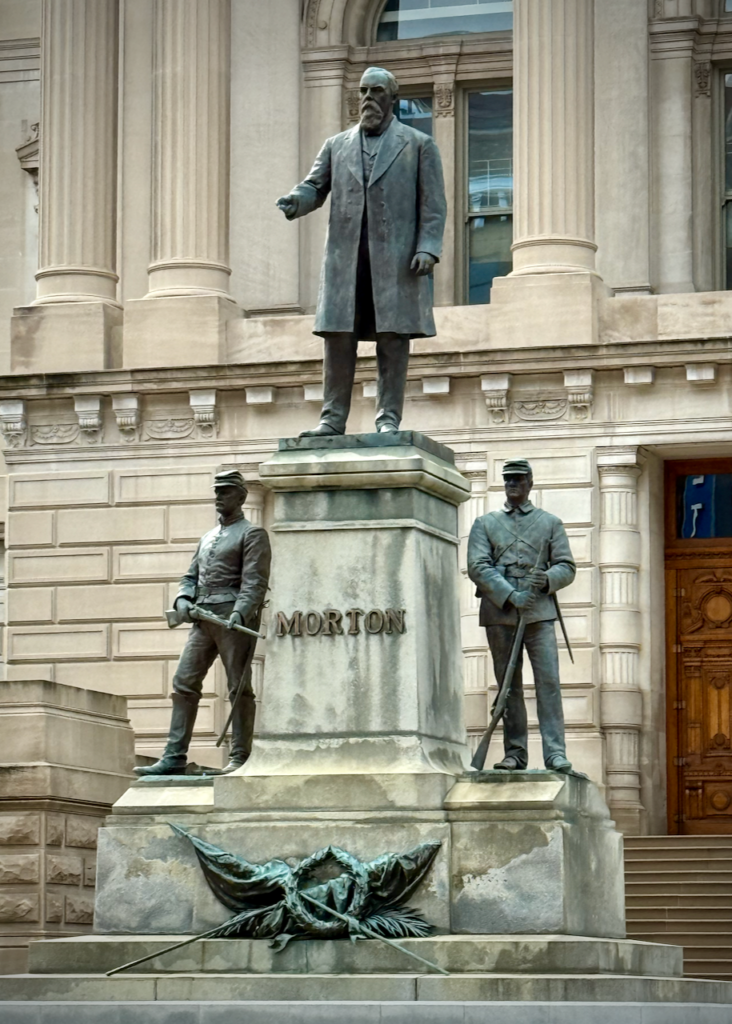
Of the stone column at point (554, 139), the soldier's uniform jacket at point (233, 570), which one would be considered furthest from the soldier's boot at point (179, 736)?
the stone column at point (554, 139)

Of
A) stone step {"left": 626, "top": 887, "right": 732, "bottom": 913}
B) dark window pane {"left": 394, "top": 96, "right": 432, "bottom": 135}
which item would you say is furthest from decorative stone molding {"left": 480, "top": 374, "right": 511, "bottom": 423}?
stone step {"left": 626, "top": 887, "right": 732, "bottom": 913}

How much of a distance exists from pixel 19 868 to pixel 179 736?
8.96 meters

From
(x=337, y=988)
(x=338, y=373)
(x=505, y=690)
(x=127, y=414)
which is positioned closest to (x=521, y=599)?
(x=505, y=690)

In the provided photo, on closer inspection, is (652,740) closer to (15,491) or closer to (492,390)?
(492,390)

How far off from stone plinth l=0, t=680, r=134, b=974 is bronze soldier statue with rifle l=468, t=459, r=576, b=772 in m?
9.69

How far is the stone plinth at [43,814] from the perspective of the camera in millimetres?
28266

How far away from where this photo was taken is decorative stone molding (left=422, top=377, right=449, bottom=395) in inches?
1396

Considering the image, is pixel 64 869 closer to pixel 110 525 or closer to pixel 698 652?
pixel 110 525

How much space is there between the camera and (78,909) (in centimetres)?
2909

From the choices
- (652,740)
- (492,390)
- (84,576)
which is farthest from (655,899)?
(84,576)

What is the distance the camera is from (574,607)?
34.8m

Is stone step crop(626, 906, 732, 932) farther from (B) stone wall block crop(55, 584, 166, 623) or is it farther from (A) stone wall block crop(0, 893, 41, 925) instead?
(B) stone wall block crop(55, 584, 166, 623)

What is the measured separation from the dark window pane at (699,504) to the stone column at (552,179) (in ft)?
9.57

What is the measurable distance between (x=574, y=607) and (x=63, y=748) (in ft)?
28.1
